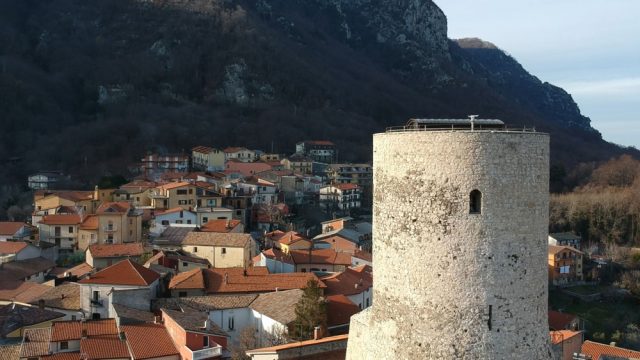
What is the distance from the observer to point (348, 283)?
33.4 m

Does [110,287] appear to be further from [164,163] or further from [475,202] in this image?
[164,163]

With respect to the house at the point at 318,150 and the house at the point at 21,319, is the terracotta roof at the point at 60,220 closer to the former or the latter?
the house at the point at 21,319

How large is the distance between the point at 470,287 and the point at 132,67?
116943 millimetres

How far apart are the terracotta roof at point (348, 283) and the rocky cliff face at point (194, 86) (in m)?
48.9

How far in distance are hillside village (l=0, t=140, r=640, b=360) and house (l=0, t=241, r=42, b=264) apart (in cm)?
9

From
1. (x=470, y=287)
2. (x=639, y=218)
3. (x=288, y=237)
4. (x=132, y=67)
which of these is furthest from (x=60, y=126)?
(x=470, y=287)

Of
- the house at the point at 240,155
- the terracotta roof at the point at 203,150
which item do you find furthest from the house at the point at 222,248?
the house at the point at 240,155

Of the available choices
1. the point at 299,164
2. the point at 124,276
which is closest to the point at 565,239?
the point at 299,164

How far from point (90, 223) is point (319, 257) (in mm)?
18825

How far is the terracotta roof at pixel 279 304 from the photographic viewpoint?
2634 centimetres

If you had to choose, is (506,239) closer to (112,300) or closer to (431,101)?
(112,300)

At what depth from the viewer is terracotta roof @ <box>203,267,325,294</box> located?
1244 inches

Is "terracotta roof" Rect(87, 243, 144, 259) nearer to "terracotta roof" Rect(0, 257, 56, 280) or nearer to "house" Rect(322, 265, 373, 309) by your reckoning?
"terracotta roof" Rect(0, 257, 56, 280)

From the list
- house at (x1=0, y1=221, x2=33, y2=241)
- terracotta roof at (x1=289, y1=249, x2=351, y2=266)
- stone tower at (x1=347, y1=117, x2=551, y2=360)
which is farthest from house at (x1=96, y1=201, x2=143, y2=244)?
stone tower at (x1=347, y1=117, x2=551, y2=360)
